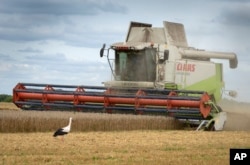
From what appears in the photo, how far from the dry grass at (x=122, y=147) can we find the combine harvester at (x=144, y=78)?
7.80 feet

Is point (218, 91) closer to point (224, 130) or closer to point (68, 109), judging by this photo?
point (224, 130)

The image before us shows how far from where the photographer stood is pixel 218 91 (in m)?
21.0

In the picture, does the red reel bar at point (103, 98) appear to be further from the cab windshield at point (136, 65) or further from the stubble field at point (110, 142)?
the cab windshield at point (136, 65)

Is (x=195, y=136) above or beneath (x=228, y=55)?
beneath

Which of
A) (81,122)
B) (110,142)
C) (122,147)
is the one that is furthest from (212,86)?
(122,147)

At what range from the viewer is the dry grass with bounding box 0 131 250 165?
11258 millimetres

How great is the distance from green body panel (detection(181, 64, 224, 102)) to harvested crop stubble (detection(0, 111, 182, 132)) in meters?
1.95

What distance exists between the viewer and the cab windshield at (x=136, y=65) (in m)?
20.7

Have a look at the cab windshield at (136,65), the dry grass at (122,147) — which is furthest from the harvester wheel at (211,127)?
the cab windshield at (136,65)

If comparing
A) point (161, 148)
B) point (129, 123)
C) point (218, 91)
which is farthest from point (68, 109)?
point (161, 148)

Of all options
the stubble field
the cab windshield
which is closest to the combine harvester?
the cab windshield

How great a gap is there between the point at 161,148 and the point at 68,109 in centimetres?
763

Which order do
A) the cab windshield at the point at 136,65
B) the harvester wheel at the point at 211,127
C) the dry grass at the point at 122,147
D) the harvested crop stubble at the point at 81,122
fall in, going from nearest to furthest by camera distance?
the dry grass at the point at 122,147 < the harvested crop stubble at the point at 81,122 < the harvester wheel at the point at 211,127 < the cab windshield at the point at 136,65

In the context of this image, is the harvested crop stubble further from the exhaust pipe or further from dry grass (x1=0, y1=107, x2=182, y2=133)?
the exhaust pipe
